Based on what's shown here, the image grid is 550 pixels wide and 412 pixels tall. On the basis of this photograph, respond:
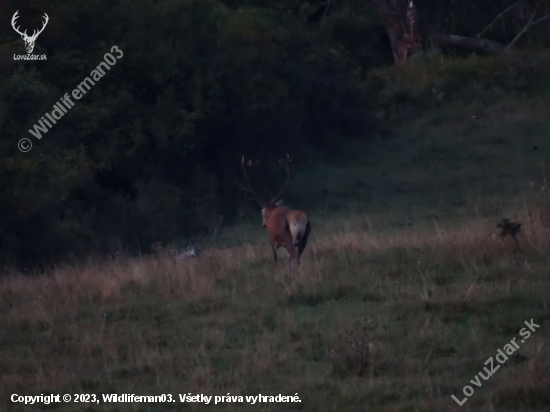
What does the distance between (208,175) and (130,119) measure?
94.2 inches

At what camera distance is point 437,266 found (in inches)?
387

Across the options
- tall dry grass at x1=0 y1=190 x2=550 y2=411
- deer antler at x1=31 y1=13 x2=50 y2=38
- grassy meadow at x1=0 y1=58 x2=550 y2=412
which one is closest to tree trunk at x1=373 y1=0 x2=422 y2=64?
deer antler at x1=31 y1=13 x2=50 y2=38

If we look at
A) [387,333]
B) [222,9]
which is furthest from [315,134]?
[387,333]
